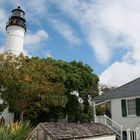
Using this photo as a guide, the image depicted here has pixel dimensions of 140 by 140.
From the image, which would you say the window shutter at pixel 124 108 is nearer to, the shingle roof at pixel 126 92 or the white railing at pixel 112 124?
the shingle roof at pixel 126 92

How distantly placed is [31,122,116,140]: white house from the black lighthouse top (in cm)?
2289

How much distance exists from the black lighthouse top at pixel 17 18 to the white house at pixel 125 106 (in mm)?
18408

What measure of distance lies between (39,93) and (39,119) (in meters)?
7.85

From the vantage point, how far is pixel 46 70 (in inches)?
1142

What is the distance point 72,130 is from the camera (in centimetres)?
2034

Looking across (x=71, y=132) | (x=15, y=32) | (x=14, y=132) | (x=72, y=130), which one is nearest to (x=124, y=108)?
(x=72, y=130)

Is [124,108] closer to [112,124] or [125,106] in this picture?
[125,106]

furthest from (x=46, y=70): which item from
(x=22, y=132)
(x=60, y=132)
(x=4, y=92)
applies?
(x=22, y=132)

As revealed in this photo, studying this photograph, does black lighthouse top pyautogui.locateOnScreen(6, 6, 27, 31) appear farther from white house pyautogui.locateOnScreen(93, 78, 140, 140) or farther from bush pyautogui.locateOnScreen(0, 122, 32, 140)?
bush pyautogui.locateOnScreen(0, 122, 32, 140)

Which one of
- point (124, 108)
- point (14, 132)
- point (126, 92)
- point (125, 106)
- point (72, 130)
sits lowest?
point (14, 132)

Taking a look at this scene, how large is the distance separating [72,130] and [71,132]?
1.31 feet

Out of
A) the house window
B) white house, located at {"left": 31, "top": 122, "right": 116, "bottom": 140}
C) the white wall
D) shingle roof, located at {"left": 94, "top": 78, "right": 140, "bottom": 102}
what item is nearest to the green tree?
shingle roof, located at {"left": 94, "top": 78, "right": 140, "bottom": 102}

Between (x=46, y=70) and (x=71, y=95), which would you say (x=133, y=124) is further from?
(x=71, y=95)

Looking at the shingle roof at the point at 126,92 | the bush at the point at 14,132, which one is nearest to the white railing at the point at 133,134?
the shingle roof at the point at 126,92
